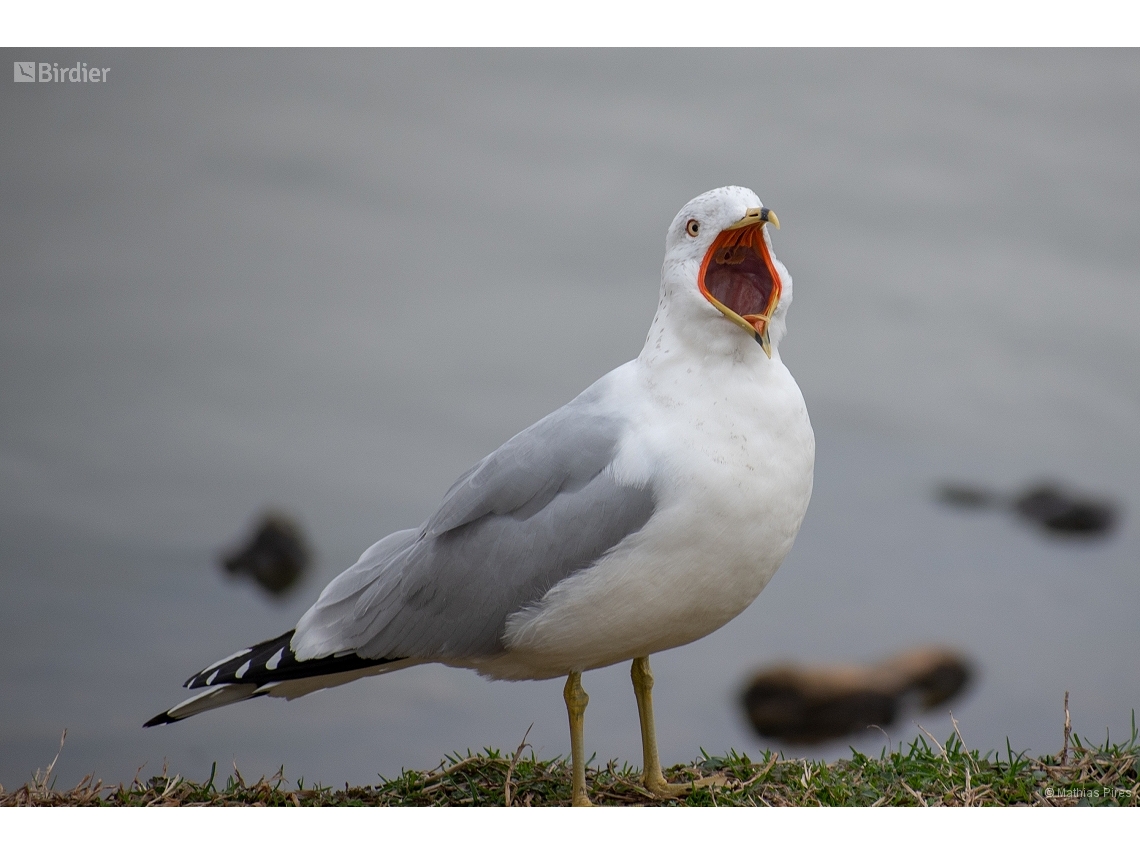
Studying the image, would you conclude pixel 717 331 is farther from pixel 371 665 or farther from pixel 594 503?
pixel 371 665

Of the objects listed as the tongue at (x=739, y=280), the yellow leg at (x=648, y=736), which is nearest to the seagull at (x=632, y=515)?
the tongue at (x=739, y=280)

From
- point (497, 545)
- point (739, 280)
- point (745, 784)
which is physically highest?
point (739, 280)

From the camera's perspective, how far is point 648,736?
10.0 ft

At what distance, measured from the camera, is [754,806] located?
294 centimetres

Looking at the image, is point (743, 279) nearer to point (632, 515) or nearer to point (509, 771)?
point (632, 515)

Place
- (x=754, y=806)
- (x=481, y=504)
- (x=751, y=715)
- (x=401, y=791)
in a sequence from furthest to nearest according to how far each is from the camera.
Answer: (x=751, y=715) → (x=401, y=791) → (x=754, y=806) → (x=481, y=504)

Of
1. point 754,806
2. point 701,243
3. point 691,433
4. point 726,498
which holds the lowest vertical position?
point 754,806

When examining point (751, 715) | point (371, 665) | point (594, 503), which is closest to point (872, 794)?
point (594, 503)

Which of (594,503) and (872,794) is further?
(872,794)

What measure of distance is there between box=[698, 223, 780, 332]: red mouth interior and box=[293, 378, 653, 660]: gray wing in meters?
0.38

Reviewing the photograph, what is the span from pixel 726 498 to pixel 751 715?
7.84 feet

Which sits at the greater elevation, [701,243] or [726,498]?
[701,243]

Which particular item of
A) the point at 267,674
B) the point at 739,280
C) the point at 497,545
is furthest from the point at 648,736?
the point at 739,280

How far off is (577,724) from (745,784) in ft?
1.98
